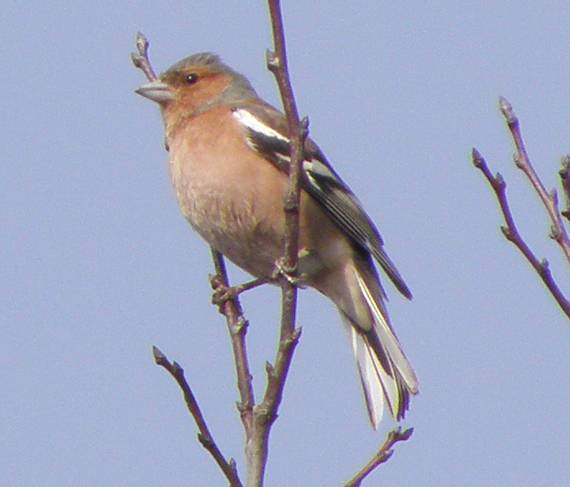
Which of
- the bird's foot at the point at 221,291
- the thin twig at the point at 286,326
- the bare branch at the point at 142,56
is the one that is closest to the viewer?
the thin twig at the point at 286,326

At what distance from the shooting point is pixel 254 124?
23.7 feet

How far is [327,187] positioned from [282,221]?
43cm

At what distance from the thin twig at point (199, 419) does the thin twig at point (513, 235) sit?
54.3 inches

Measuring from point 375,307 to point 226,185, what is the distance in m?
1.27

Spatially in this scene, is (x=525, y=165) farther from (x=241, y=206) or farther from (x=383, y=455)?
(x=241, y=206)

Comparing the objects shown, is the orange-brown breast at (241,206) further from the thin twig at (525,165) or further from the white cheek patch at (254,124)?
the thin twig at (525,165)

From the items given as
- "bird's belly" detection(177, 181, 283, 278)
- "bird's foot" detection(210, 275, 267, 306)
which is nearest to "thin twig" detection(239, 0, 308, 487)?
"bird's foot" detection(210, 275, 267, 306)

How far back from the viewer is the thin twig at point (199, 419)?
4.15 meters

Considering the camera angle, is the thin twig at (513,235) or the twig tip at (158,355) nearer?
the thin twig at (513,235)

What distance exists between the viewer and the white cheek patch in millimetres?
7098

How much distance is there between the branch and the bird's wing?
228cm

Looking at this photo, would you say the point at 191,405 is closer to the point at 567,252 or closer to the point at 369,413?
the point at 567,252

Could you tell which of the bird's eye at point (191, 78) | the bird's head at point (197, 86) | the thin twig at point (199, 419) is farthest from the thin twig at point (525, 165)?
the bird's eye at point (191, 78)

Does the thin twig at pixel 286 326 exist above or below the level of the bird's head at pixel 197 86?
below
